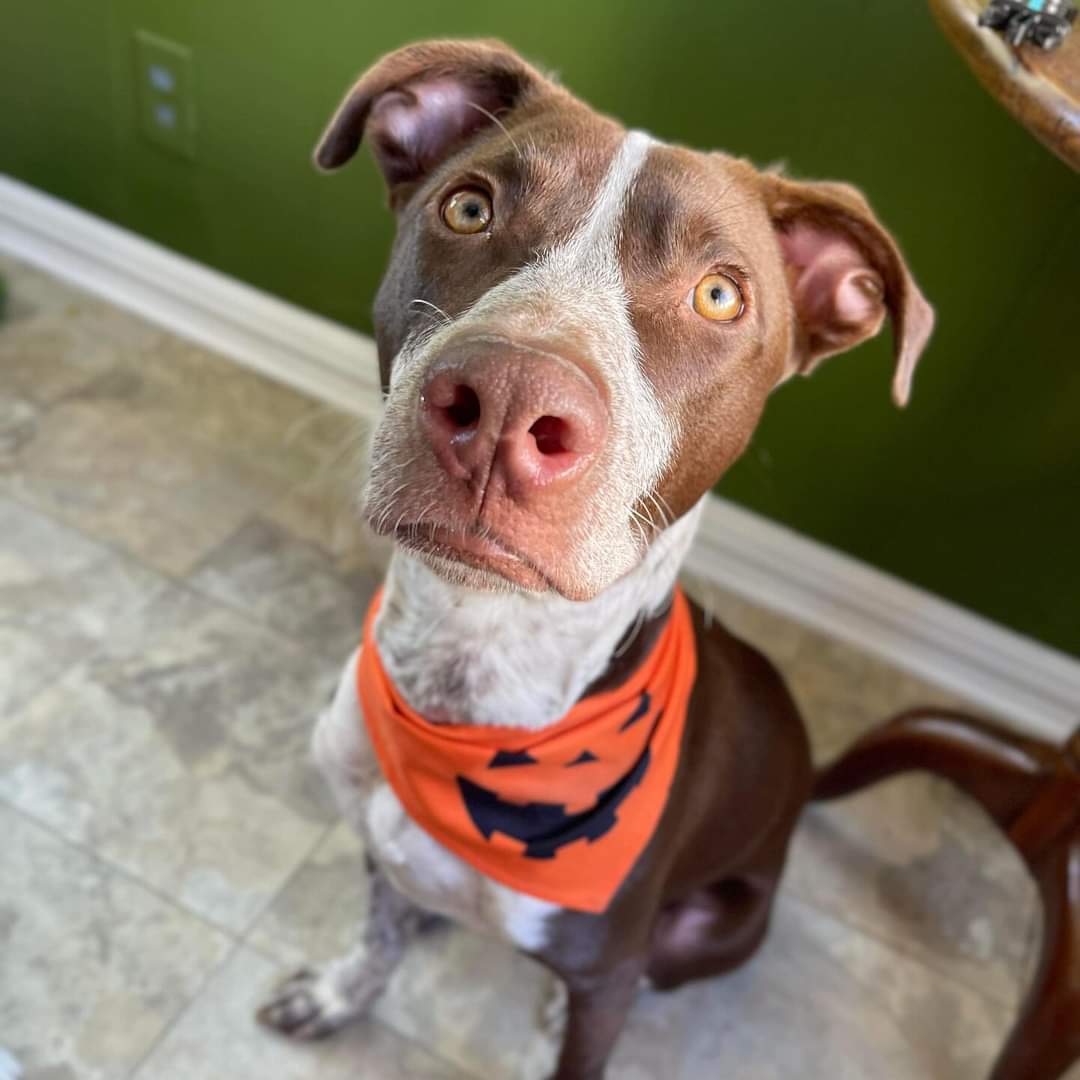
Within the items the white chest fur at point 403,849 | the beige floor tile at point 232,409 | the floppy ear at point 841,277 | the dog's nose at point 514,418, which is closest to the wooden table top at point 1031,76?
the floppy ear at point 841,277

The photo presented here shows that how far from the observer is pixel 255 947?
1825 mm

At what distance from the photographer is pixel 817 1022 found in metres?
1.94

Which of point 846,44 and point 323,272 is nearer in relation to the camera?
point 846,44

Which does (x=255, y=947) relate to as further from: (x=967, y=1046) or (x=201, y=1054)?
(x=967, y=1046)

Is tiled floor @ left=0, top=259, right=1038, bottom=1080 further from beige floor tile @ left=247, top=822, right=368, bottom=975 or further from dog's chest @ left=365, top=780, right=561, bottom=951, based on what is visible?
dog's chest @ left=365, top=780, right=561, bottom=951

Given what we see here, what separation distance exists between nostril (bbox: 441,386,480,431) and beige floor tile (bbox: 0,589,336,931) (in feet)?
4.30

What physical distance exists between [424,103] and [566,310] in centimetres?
47

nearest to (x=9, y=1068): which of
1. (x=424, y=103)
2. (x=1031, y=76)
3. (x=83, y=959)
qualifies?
(x=83, y=959)

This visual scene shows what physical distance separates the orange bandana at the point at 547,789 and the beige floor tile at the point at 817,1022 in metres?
0.70

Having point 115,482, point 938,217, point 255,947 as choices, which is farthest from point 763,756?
point 115,482

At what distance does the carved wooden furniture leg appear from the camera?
5.57 ft

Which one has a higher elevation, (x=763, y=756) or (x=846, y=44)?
(x=846, y=44)

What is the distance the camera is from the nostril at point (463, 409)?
88 centimetres

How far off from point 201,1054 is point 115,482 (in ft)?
4.58
